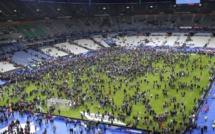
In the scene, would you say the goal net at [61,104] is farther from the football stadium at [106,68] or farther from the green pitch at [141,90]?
the green pitch at [141,90]

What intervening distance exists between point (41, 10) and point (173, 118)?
6529 centimetres

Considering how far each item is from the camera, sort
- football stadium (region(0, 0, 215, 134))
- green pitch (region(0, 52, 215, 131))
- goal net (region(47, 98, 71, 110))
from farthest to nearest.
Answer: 1. goal net (region(47, 98, 71, 110))
2. green pitch (region(0, 52, 215, 131))
3. football stadium (region(0, 0, 215, 134))

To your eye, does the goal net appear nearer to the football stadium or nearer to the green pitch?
the football stadium

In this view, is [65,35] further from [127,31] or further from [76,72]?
[76,72]

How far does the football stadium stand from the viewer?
2767cm

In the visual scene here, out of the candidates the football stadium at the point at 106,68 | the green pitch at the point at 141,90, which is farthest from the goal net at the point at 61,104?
the green pitch at the point at 141,90

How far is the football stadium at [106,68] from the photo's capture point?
27.7 metres

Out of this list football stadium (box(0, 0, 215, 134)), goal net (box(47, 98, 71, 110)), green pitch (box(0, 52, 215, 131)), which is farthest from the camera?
goal net (box(47, 98, 71, 110))

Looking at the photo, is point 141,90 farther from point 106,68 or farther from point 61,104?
point 106,68

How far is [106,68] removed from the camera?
49031 millimetres

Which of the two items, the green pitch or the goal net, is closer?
the green pitch

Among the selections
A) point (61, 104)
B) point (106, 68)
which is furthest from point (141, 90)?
point (106, 68)

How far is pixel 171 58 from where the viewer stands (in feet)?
178

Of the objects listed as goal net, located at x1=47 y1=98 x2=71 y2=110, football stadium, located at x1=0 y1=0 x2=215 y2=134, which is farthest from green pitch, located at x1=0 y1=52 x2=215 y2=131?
goal net, located at x1=47 y1=98 x2=71 y2=110
